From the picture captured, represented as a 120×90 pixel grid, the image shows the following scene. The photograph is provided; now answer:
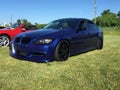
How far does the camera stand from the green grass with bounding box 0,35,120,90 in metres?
4.57

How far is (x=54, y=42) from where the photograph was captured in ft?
22.6

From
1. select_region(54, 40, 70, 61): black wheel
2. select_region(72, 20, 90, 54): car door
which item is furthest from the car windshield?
select_region(54, 40, 70, 61): black wheel

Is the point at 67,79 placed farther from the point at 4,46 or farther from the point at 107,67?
the point at 4,46

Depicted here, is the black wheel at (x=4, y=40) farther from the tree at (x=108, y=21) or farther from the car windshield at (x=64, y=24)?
the tree at (x=108, y=21)

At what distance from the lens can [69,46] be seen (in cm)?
753

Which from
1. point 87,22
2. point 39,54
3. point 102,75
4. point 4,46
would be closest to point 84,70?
point 102,75

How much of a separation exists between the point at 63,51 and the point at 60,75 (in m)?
1.91

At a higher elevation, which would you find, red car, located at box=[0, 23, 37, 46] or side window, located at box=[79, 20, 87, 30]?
side window, located at box=[79, 20, 87, 30]

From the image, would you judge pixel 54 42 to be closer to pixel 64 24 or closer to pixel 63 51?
pixel 63 51

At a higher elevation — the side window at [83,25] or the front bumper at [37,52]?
the side window at [83,25]

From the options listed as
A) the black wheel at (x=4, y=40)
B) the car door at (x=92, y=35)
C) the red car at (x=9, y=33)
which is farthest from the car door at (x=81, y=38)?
the black wheel at (x=4, y=40)

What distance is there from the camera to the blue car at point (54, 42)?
6826 mm

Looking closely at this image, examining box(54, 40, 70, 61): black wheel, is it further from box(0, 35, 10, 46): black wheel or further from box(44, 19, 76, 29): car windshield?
box(0, 35, 10, 46): black wheel

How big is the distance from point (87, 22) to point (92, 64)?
2.80 meters
